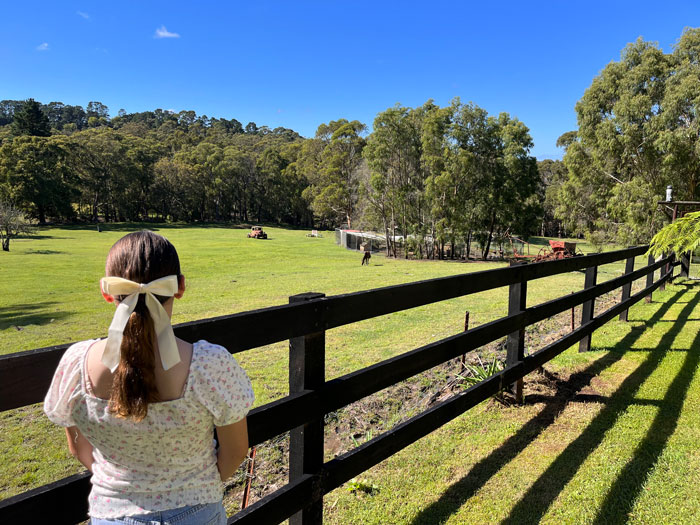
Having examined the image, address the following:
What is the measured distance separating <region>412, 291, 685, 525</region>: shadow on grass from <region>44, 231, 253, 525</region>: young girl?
1.78m

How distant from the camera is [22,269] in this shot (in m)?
21.5

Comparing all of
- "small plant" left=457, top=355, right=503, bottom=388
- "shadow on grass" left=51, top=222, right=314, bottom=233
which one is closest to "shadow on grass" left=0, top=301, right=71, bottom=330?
"small plant" left=457, top=355, right=503, bottom=388

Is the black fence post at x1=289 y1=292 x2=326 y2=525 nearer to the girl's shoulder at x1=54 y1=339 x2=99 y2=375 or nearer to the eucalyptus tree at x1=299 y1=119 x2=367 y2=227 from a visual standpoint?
the girl's shoulder at x1=54 y1=339 x2=99 y2=375

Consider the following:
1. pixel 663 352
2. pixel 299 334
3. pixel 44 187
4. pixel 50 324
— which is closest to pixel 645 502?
pixel 299 334

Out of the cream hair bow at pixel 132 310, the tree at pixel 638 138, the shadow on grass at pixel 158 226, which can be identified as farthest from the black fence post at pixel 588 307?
the shadow on grass at pixel 158 226

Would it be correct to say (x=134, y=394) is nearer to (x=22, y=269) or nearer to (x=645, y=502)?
(x=645, y=502)

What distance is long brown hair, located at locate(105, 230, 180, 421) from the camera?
1.10m

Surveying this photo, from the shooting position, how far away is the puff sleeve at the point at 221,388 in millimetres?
1212

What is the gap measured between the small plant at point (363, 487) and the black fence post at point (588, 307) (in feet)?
10.9

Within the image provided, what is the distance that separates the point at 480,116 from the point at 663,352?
26563 mm

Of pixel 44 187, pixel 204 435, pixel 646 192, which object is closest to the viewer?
pixel 204 435

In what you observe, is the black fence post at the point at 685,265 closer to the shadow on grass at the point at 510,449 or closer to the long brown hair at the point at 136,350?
the shadow on grass at the point at 510,449

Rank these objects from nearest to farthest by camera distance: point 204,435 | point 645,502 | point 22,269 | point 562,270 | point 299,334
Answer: point 204,435
point 299,334
point 645,502
point 562,270
point 22,269

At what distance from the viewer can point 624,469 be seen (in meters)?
3.01
